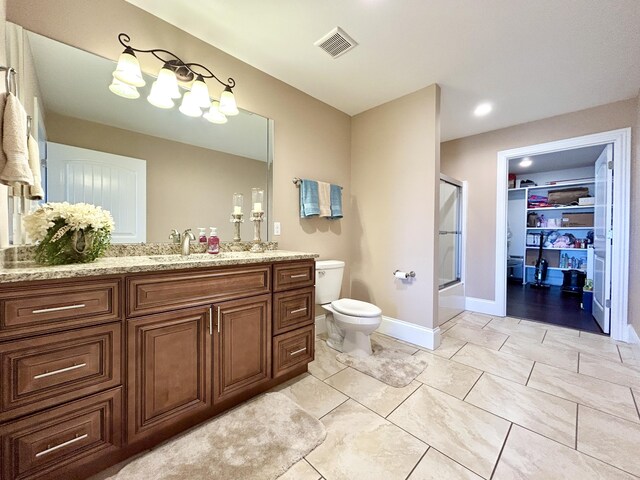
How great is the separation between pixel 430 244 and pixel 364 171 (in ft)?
3.63

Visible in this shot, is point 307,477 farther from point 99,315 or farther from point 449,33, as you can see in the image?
point 449,33

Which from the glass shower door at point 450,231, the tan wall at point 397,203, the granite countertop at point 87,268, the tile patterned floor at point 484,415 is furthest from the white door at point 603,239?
the granite countertop at point 87,268

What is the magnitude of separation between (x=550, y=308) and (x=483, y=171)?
217 centimetres

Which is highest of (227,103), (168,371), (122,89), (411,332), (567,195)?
(227,103)

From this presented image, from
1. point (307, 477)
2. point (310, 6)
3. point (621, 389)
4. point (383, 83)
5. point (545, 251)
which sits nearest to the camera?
point (307, 477)

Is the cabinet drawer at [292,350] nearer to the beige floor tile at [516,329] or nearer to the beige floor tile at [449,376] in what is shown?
the beige floor tile at [449,376]

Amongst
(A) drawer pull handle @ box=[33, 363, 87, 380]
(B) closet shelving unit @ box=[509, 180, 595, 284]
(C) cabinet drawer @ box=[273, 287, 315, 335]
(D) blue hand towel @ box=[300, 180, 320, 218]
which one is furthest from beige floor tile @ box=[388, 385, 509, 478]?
(B) closet shelving unit @ box=[509, 180, 595, 284]

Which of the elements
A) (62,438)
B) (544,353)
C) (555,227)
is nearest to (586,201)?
(555,227)

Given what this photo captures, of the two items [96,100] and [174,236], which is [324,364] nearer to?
[174,236]

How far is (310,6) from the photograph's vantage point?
1563mm

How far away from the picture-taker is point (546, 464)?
45.5 inches

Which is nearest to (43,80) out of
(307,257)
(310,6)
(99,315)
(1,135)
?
(1,135)

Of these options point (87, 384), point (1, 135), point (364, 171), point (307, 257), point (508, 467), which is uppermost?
point (364, 171)

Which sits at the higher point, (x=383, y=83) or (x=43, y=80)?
(x=383, y=83)
